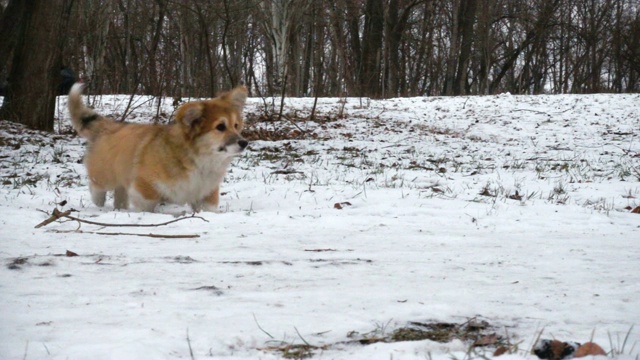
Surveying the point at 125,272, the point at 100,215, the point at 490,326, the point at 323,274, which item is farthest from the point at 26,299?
the point at 100,215

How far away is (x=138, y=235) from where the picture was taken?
408 cm

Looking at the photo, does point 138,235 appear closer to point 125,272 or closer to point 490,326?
point 125,272

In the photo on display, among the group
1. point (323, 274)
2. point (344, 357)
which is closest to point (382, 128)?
point (323, 274)

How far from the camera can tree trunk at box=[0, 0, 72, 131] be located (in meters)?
12.0

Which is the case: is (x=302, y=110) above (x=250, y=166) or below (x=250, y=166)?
above

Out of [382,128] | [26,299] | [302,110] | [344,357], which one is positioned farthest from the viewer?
[302,110]

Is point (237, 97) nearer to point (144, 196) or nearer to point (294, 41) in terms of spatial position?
point (144, 196)

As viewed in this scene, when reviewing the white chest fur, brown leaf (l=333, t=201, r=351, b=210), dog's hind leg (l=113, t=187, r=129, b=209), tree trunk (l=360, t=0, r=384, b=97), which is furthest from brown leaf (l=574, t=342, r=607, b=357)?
tree trunk (l=360, t=0, r=384, b=97)

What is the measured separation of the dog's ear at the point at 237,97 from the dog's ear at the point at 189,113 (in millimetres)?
396

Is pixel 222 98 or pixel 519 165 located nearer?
pixel 222 98

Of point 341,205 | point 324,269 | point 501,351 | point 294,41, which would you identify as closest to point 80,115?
point 341,205

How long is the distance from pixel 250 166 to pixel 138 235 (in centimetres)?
554

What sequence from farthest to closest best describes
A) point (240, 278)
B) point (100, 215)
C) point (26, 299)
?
point (100, 215)
point (240, 278)
point (26, 299)

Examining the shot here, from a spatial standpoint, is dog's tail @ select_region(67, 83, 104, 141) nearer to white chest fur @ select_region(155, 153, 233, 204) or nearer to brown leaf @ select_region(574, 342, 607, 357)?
white chest fur @ select_region(155, 153, 233, 204)
